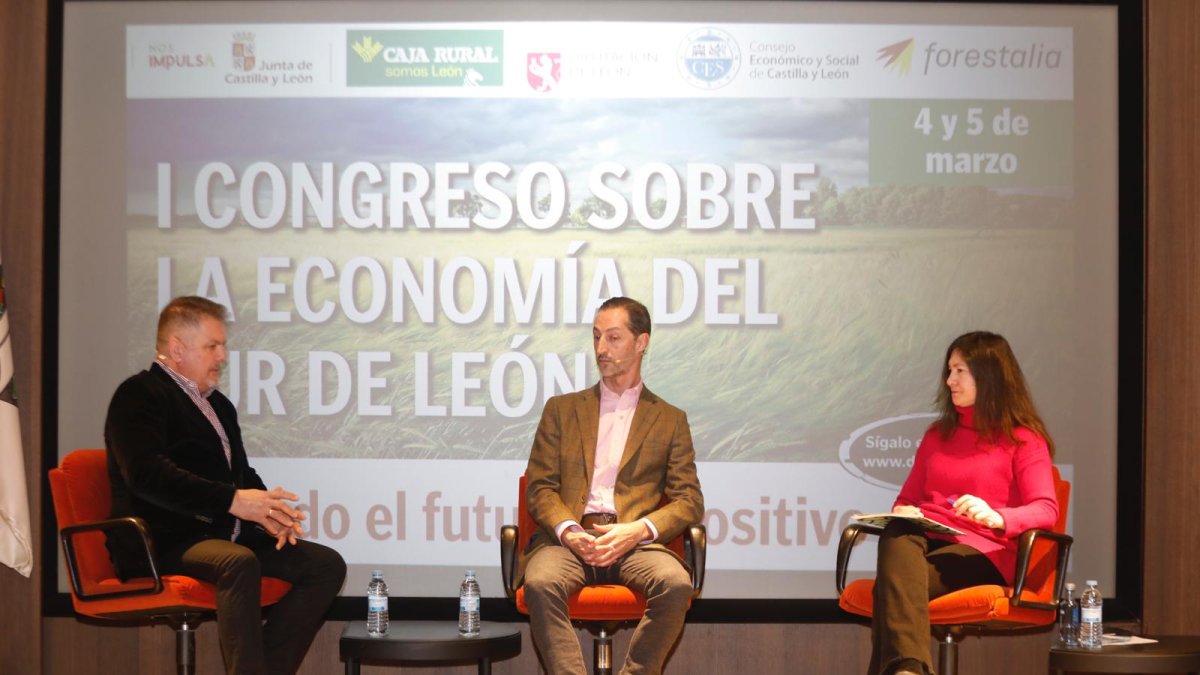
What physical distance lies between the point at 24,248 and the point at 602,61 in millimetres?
2400

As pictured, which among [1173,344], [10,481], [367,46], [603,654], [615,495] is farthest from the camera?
[367,46]

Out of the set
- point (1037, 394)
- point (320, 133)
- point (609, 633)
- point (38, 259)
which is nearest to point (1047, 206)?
point (1037, 394)

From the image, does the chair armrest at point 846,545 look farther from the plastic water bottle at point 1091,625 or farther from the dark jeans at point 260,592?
the dark jeans at point 260,592

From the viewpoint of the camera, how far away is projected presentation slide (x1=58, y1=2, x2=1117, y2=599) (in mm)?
5090

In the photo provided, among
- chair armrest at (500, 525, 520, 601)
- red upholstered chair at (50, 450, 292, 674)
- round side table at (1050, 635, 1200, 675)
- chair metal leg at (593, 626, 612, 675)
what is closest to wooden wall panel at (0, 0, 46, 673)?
red upholstered chair at (50, 450, 292, 674)

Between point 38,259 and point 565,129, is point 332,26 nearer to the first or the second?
point 565,129

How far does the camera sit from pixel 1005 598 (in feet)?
13.5

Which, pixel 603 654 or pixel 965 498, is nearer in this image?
pixel 965 498

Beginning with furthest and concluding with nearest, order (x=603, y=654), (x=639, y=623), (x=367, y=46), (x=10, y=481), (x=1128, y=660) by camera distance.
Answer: (x=367, y=46), (x=10, y=481), (x=603, y=654), (x=639, y=623), (x=1128, y=660)

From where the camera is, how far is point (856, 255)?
5.09 m

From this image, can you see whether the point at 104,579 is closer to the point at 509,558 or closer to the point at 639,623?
the point at 509,558

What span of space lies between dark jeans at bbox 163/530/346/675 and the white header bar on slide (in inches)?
73.6

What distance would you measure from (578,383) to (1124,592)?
233 centimetres

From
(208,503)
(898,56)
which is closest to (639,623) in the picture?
(208,503)
